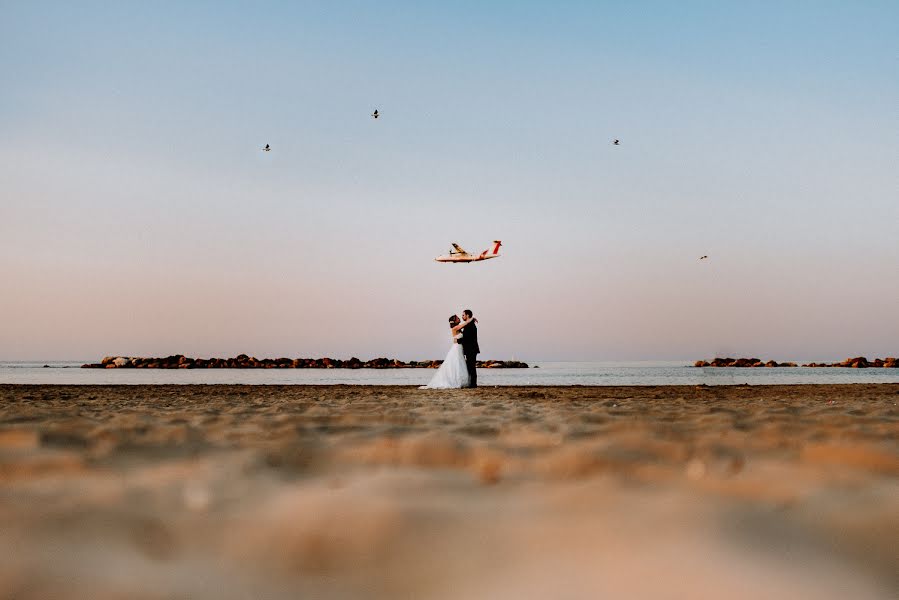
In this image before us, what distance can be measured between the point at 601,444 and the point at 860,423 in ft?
8.67

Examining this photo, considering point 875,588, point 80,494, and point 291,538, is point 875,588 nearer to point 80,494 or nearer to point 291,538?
point 291,538

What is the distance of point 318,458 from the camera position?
3189mm

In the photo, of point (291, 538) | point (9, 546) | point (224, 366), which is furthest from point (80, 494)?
point (224, 366)

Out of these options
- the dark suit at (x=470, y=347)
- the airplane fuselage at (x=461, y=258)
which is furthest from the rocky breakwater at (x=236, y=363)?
the dark suit at (x=470, y=347)

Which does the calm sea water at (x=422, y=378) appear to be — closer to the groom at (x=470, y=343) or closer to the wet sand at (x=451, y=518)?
the groom at (x=470, y=343)

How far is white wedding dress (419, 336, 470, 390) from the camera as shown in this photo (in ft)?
45.6

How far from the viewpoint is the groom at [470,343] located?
14133 mm

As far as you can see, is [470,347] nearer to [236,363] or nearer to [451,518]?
[451,518]

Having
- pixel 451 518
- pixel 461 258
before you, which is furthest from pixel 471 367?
pixel 461 258

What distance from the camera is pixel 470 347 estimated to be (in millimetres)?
14312

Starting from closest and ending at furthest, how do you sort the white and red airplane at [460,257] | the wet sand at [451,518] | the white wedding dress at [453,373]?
the wet sand at [451,518] < the white wedding dress at [453,373] < the white and red airplane at [460,257]

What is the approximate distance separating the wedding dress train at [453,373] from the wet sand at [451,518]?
10.1 meters

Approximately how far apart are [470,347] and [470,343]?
0.30ft

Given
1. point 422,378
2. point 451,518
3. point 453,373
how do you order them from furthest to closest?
1. point 422,378
2. point 453,373
3. point 451,518
